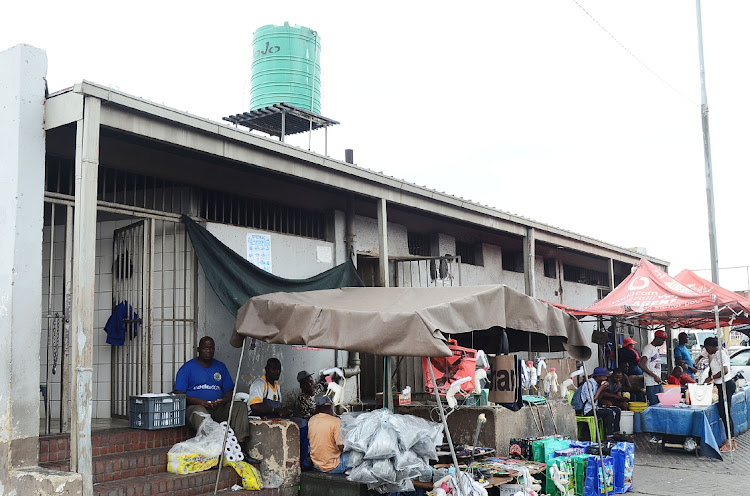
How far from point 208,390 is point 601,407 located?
7.17 metres

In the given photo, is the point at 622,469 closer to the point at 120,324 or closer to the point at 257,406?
the point at 257,406

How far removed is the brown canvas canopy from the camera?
636 centimetres

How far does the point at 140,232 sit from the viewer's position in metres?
8.78

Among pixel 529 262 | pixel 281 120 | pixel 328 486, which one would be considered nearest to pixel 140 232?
pixel 281 120

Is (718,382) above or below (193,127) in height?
below

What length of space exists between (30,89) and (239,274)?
312cm

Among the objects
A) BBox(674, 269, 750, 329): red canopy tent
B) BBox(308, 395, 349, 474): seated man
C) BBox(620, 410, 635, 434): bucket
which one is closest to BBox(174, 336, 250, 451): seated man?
BBox(308, 395, 349, 474): seated man

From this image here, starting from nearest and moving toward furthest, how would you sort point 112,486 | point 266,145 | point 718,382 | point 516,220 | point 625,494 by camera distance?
1. point 112,486
2. point 266,145
3. point 625,494
4. point 718,382
5. point 516,220

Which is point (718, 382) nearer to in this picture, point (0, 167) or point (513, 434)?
point (513, 434)

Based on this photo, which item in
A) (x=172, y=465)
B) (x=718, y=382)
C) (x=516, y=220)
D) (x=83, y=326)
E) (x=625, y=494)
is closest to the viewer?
(x=83, y=326)

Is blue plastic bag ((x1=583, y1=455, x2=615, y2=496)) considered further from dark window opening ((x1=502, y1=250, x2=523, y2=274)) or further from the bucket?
dark window opening ((x1=502, y1=250, x2=523, y2=274))

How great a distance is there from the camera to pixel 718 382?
12320 mm

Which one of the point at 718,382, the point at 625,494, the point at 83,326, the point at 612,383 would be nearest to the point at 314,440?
the point at 83,326

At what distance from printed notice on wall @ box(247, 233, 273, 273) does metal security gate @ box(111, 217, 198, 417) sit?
103 cm
